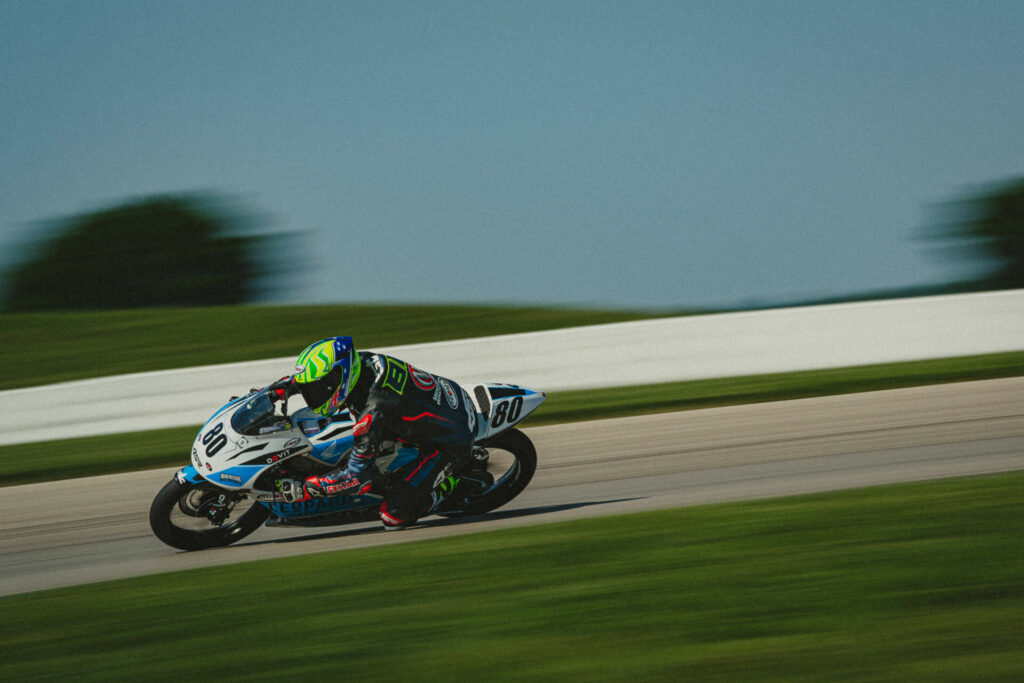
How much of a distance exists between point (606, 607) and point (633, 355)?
9.38 m

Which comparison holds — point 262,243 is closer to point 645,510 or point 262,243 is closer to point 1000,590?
point 645,510

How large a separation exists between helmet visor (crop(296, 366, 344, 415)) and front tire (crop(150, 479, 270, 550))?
868 mm

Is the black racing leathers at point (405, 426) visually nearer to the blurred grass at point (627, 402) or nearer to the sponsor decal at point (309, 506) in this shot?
the sponsor decal at point (309, 506)

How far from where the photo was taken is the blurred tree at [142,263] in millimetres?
36344

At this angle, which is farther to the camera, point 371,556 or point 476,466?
point 476,466

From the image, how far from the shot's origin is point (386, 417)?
613cm

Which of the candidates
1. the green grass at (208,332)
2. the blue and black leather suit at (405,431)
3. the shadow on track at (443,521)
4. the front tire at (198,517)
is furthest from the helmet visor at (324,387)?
the green grass at (208,332)

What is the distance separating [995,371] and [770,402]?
2968mm

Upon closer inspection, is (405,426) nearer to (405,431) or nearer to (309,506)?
(405,431)

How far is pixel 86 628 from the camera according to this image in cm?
470

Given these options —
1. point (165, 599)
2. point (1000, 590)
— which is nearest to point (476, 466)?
point (165, 599)

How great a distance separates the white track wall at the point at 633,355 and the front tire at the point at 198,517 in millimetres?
6966

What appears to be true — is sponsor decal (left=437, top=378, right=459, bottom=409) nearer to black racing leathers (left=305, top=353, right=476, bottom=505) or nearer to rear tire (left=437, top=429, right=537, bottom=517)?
black racing leathers (left=305, top=353, right=476, bottom=505)

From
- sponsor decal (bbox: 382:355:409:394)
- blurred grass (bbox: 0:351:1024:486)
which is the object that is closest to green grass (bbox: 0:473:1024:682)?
sponsor decal (bbox: 382:355:409:394)
